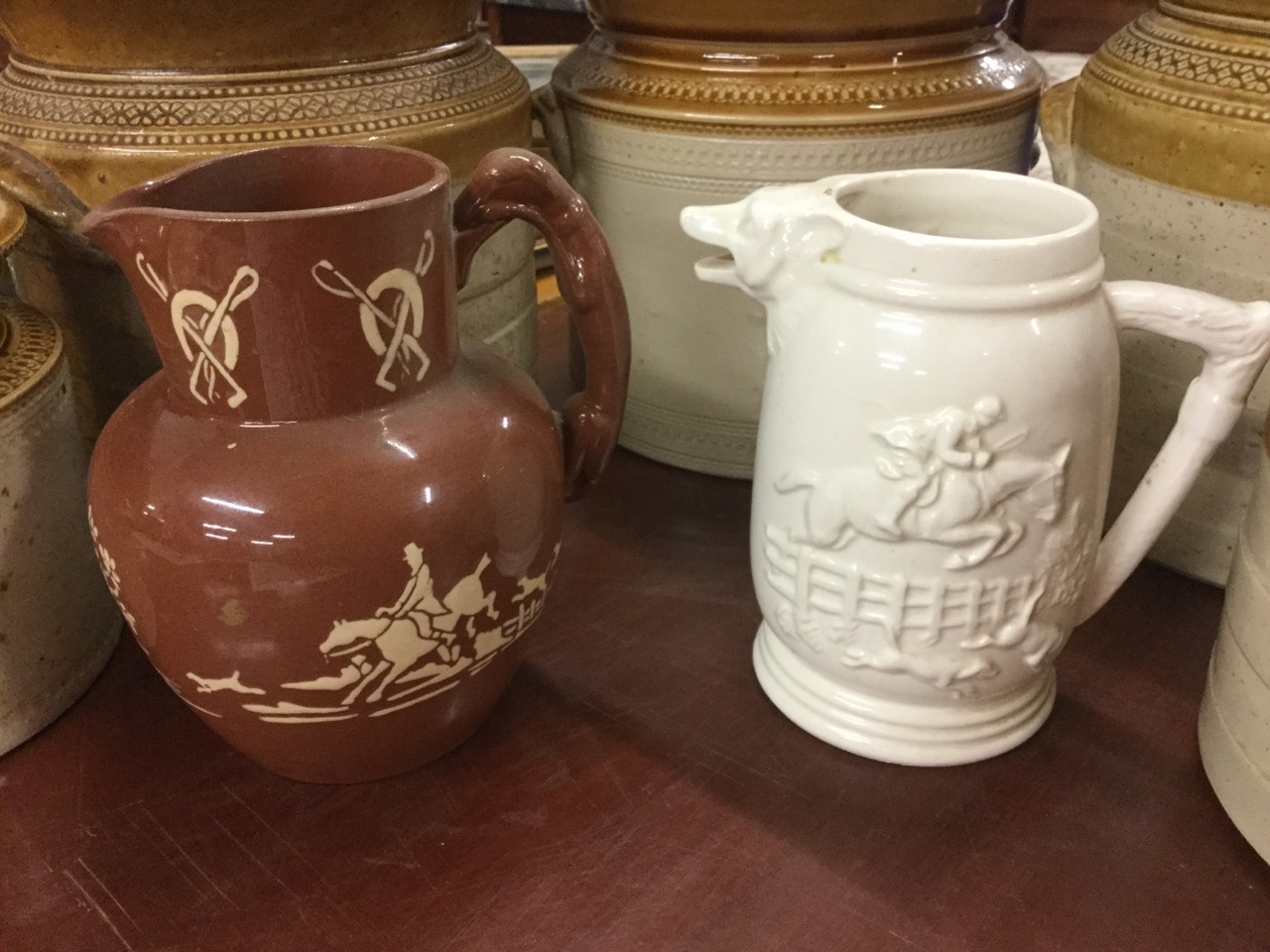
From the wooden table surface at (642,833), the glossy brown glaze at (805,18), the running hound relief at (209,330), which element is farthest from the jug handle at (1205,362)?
the running hound relief at (209,330)

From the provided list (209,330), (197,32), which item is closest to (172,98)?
(197,32)

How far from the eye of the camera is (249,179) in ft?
1.46

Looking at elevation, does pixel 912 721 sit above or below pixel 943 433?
below

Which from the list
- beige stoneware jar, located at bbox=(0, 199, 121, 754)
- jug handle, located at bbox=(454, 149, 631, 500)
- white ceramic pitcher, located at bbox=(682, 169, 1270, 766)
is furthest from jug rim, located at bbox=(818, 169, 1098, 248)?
beige stoneware jar, located at bbox=(0, 199, 121, 754)

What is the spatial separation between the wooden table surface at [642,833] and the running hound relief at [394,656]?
0.06 meters

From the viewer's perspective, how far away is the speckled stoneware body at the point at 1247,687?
44cm

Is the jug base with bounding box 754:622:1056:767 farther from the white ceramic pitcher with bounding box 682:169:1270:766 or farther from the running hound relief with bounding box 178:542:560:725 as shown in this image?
the running hound relief with bounding box 178:542:560:725

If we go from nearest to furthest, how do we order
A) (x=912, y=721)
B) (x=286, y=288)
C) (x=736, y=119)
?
(x=286, y=288) → (x=912, y=721) → (x=736, y=119)

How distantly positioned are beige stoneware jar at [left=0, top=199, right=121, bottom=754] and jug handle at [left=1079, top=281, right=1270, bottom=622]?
0.45m

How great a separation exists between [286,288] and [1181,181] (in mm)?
409

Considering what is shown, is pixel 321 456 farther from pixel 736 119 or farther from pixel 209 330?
pixel 736 119

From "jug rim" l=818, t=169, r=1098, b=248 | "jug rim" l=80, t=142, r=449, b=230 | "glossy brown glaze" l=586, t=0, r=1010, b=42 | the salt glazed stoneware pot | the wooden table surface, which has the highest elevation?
"glossy brown glaze" l=586, t=0, r=1010, b=42

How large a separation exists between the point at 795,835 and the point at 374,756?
0.18 meters

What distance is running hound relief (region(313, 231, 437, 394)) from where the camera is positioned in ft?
1.31
